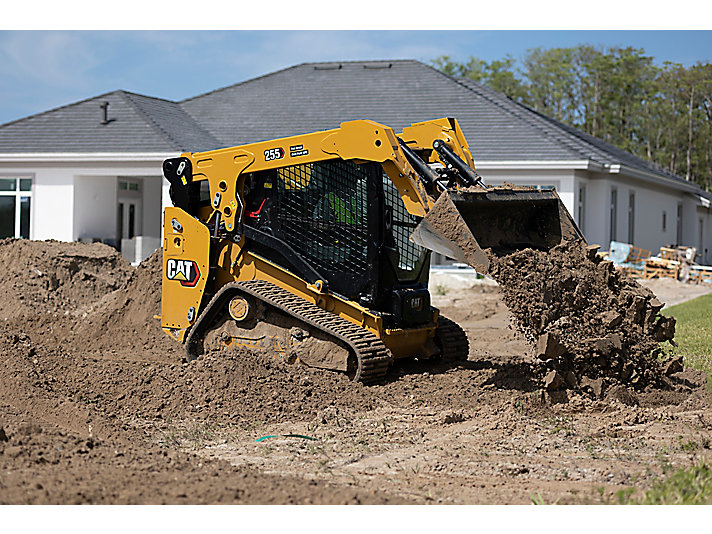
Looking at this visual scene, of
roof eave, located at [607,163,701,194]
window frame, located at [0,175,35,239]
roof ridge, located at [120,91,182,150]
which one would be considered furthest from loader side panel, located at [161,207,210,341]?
roof eave, located at [607,163,701,194]

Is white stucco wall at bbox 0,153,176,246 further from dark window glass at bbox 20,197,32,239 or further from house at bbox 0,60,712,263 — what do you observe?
dark window glass at bbox 20,197,32,239

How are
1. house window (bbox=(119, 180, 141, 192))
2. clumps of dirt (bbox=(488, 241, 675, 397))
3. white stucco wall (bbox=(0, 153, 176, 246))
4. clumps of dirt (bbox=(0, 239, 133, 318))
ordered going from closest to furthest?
clumps of dirt (bbox=(488, 241, 675, 397)) < clumps of dirt (bbox=(0, 239, 133, 318)) < white stucco wall (bbox=(0, 153, 176, 246)) < house window (bbox=(119, 180, 141, 192))

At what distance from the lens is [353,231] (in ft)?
27.8

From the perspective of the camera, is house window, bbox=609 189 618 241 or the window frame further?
house window, bbox=609 189 618 241

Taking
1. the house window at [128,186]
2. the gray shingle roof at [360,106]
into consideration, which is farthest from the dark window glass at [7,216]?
the gray shingle roof at [360,106]

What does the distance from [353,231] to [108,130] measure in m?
17.4

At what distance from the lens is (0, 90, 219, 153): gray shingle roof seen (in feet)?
75.4

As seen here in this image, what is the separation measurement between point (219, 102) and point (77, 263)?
1432cm

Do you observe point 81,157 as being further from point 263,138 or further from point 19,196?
point 263,138

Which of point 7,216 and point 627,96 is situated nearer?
point 7,216

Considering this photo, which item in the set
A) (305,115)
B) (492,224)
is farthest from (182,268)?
(305,115)

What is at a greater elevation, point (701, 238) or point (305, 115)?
point (305, 115)

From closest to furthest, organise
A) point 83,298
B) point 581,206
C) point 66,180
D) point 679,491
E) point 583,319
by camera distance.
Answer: point 679,491 → point 583,319 → point 83,298 → point 66,180 → point 581,206

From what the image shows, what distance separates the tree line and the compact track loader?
47946 mm
